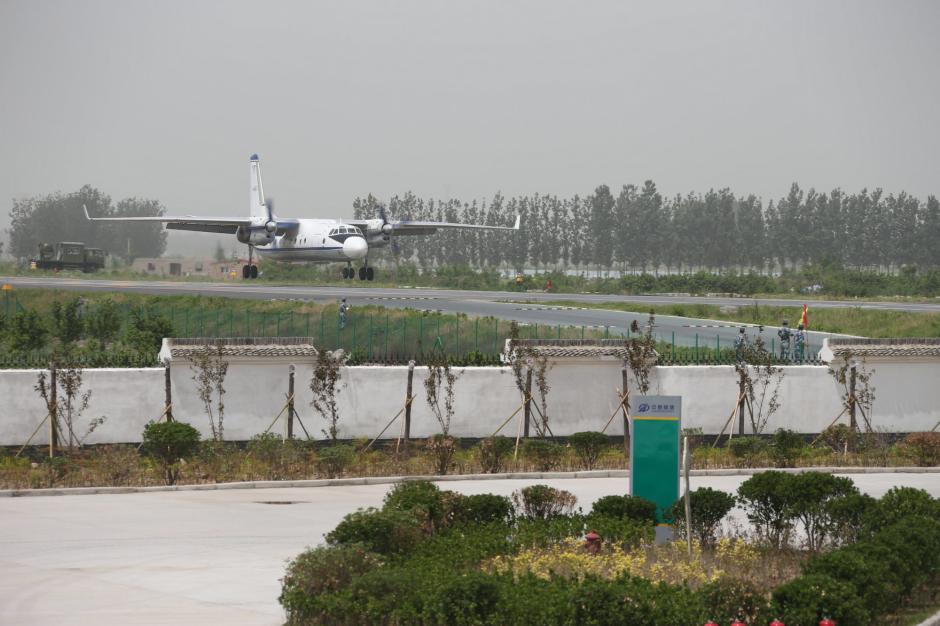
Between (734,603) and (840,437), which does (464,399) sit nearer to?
(840,437)

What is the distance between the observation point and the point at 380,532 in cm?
1539

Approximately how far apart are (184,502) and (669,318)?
40278 mm

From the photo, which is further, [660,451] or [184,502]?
[184,502]

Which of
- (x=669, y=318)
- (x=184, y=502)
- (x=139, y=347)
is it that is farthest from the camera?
(x=669, y=318)

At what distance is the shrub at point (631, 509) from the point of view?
1769 centimetres

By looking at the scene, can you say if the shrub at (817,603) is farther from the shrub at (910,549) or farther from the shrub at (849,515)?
the shrub at (849,515)

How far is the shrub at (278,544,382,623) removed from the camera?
42.0 ft

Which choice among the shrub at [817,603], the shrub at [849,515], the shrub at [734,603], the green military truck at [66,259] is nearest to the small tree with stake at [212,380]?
the shrub at [849,515]

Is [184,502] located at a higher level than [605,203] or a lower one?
lower

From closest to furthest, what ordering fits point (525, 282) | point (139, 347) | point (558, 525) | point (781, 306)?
1. point (558, 525)
2. point (139, 347)
3. point (781, 306)
4. point (525, 282)

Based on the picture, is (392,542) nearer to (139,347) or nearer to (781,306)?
(139,347)

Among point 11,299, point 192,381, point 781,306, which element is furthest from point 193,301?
point 192,381

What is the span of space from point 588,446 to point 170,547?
11840 millimetres

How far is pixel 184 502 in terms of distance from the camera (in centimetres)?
2177
